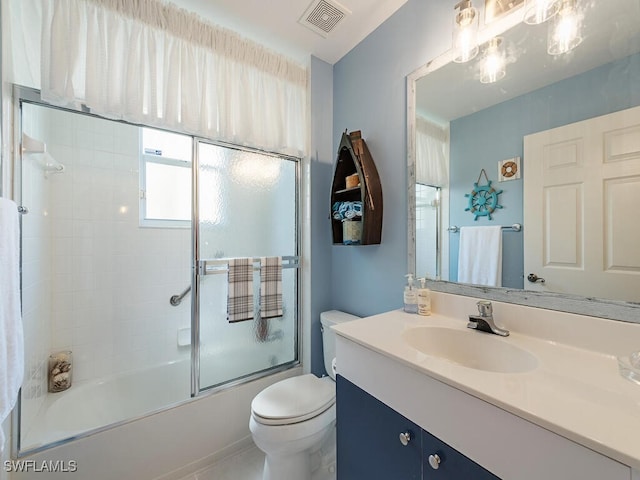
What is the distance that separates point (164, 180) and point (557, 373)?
244 centimetres

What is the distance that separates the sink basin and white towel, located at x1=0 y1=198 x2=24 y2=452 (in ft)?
4.28

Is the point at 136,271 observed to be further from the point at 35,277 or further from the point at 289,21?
the point at 289,21

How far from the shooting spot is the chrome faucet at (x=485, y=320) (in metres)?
0.89

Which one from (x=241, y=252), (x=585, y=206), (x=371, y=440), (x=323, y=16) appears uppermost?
(x=323, y=16)

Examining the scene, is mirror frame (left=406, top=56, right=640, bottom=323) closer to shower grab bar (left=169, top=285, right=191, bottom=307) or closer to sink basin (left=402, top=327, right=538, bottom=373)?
sink basin (left=402, top=327, right=538, bottom=373)

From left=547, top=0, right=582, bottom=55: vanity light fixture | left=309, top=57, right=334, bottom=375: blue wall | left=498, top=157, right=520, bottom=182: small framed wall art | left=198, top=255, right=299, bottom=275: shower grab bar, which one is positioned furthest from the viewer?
left=309, top=57, right=334, bottom=375: blue wall

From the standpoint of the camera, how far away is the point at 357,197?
5.01 feet

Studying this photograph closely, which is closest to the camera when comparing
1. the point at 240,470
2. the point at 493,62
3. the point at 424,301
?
the point at 493,62

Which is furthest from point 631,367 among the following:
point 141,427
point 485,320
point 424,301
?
point 141,427

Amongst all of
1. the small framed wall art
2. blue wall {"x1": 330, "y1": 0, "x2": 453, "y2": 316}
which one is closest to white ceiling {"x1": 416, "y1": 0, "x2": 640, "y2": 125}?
blue wall {"x1": 330, "y1": 0, "x2": 453, "y2": 316}

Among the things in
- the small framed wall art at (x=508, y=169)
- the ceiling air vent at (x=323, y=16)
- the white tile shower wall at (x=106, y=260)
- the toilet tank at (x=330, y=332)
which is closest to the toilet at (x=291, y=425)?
the toilet tank at (x=330, y=332)

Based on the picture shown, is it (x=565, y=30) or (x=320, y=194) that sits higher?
(x=565, y=30)

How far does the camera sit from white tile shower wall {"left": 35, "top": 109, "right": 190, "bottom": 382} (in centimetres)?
162

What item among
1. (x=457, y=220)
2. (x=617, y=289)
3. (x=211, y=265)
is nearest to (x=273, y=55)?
(x=211, y=265)
